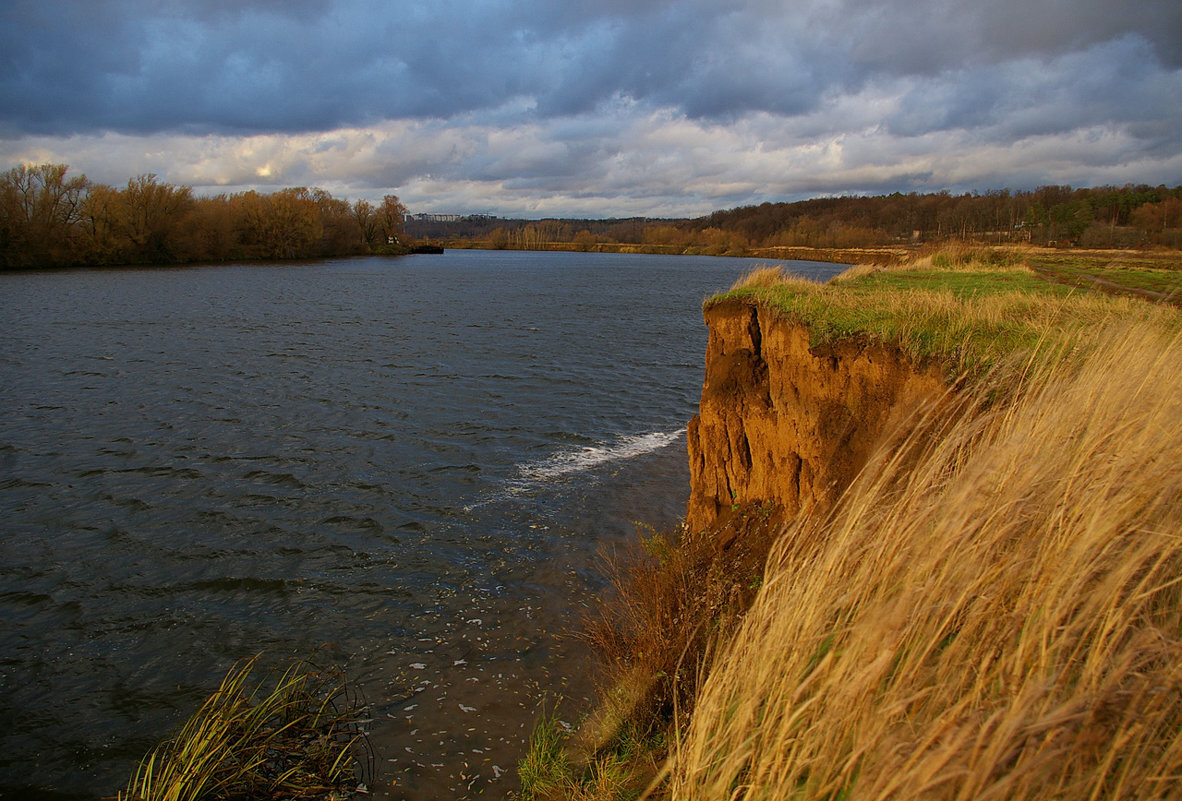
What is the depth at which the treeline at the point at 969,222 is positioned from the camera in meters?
70.4

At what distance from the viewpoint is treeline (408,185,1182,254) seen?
70375 millimetres

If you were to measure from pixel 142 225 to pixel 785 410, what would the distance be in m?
90.5

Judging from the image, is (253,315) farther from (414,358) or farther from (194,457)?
(194,457)

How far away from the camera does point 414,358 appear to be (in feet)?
79.1

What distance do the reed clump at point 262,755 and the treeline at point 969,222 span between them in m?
58.8

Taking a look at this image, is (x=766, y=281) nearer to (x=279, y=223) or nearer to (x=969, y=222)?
(x=279, y=223)

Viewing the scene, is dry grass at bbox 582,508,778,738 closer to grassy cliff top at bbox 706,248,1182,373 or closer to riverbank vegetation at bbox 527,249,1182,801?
riverbank vegetation at bbox 527,249,1182,801

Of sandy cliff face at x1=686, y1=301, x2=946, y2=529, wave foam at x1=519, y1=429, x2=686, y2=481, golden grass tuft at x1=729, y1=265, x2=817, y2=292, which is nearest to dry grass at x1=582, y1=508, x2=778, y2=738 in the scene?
sandy cliff face at x1=686, y1=301, x2=946, y2=529

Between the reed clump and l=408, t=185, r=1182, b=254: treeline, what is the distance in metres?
58.8

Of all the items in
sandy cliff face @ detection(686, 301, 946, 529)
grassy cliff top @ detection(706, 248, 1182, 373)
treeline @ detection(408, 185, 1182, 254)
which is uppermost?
treeline @ detection(408, 185, 1182, 254)

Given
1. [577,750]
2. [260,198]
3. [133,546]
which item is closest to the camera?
[577,750]

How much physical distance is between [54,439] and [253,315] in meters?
22.5

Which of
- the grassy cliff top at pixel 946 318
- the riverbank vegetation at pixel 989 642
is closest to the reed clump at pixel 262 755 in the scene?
the riverbank vegetation at pixel 989 642

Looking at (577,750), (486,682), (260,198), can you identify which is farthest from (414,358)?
(260,198)
